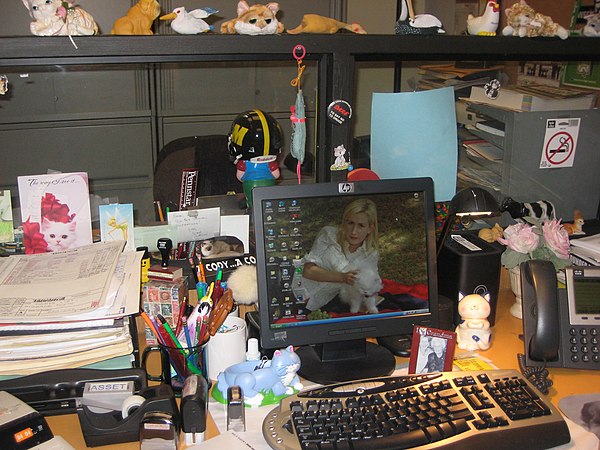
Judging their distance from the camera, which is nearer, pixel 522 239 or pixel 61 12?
pixel 61 12

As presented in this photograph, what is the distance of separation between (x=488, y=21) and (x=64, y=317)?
3.66 ft

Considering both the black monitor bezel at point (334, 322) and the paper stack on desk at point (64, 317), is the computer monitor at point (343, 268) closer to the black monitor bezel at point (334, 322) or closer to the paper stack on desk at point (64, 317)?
the black monitor bezel at point (334, 322)

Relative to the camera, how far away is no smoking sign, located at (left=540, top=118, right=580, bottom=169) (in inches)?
65.6

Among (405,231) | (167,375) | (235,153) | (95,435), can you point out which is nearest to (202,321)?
(167,375)

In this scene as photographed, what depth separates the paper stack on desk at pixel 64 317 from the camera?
107 cm

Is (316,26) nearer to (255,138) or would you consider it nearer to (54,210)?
(255,138)

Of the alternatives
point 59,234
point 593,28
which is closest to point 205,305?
point 59,234

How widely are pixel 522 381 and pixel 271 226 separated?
0.53 metres

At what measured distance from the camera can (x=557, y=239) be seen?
141 cm

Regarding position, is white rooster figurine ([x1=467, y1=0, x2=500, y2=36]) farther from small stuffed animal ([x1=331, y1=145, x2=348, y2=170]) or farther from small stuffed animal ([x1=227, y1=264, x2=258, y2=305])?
small stuffed animal ([x1=227, y1=264, x2=258, y2=305])

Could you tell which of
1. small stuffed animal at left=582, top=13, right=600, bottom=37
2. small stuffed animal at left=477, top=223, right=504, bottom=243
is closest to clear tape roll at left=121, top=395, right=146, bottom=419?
small stuffed animal at left=477, top=223, right=504, bottom=243

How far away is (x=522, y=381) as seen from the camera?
1107 millimetres

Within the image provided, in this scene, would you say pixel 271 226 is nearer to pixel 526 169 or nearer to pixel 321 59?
pixel 321 59

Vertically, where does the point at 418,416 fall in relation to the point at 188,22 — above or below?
below
